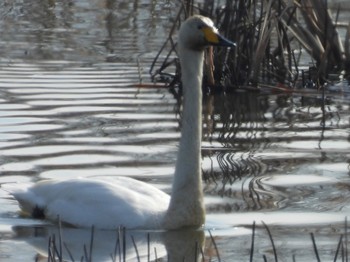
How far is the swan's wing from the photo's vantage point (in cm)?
825

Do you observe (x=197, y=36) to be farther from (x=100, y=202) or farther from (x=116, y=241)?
(x=116, y=241)

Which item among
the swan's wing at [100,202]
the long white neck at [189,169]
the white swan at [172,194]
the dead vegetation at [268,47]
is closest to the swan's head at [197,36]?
the white swan at [172,194]

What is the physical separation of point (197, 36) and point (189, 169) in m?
0.85

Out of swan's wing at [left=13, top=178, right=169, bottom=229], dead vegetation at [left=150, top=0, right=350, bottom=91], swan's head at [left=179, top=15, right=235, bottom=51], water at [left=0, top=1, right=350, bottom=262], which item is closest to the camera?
water at [left=0, top=1, right=350, bottom=262]

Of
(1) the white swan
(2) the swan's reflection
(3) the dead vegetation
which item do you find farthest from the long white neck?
(3) the dead vegetation

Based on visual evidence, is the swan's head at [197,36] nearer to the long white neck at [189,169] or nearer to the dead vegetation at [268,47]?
the long white neck at [189,169]

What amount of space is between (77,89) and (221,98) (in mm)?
1430

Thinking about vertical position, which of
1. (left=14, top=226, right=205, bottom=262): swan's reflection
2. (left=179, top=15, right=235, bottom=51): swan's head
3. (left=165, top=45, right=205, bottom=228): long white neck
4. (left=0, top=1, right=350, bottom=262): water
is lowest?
(left=14, top=226, right=205, bottom=262): swan's reflection

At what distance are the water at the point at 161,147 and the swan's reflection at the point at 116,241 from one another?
14 millimetres

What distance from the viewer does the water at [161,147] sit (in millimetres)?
8094

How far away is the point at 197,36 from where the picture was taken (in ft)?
27.8

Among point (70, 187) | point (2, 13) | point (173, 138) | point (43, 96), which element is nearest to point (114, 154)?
point (173, 138)

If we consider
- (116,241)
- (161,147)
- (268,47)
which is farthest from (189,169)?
(268,47)

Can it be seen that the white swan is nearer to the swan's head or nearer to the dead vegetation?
the swan's head
